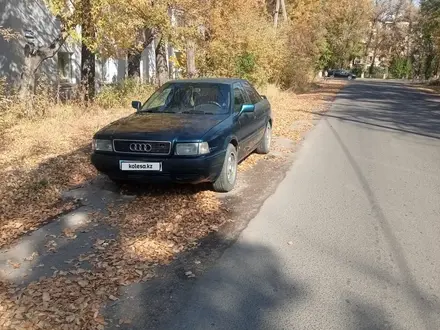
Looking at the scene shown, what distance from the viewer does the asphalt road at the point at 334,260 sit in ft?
10.1

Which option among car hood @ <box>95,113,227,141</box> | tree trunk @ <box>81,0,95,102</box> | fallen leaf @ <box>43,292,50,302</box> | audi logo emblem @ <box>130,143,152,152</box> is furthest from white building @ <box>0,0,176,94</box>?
fallen leaf @ <box>43,292,50,302</box>

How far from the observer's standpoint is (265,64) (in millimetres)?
20750

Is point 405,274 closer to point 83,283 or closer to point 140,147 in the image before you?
point 83,283

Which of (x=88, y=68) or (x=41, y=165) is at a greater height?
(x=88, y=68)

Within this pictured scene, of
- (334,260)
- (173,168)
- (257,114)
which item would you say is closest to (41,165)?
(173,168)

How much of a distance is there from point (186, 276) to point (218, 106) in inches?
131

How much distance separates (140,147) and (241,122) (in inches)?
72.0

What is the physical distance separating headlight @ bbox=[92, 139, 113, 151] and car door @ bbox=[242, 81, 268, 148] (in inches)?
105

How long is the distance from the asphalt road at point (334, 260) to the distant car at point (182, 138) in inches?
37.4

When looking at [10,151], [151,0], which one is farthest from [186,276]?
[151,0]

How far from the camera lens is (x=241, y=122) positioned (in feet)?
21.1

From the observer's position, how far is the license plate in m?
5.23

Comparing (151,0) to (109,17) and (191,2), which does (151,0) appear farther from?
(109,17)

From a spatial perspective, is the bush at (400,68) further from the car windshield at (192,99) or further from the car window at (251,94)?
the car windshield at (192,99)
